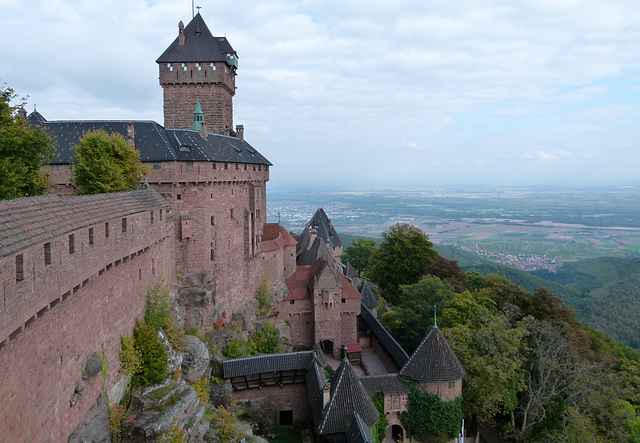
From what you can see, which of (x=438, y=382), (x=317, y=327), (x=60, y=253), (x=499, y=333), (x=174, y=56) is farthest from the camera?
(x=317, y=327)

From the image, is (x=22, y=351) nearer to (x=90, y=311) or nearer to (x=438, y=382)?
(x=90, y=311)

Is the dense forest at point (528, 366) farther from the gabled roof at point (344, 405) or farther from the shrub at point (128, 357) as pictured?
the shrub at point (128, 357)

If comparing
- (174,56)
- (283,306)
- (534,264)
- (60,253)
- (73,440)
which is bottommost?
(534,264)

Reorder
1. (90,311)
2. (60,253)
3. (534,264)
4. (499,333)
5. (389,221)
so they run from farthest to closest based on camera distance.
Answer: (389,221), (534,264), (499,333), (90,311), (60,253)

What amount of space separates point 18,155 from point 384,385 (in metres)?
19.8

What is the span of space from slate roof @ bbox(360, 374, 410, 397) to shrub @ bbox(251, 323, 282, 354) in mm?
7349

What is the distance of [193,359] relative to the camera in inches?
670

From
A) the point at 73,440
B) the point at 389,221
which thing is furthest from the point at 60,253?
the point at 389,221

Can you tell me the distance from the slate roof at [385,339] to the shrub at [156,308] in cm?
1528

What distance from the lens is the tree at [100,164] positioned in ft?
58.7

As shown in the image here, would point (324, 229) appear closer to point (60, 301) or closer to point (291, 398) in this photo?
point (291, 398)

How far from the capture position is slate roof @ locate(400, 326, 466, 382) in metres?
21.3

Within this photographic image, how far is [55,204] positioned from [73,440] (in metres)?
5.63

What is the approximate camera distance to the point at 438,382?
70.0ft
